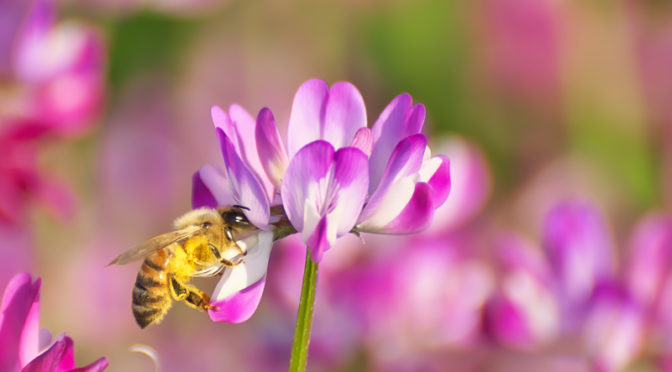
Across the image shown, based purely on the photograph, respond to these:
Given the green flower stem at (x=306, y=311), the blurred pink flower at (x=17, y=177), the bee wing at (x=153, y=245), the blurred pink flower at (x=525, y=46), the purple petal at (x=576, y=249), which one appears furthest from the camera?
the blurred pink flower at (x=525, y=46)

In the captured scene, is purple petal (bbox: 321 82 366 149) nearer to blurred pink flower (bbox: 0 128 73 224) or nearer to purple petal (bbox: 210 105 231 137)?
purple petal (bbox: 210 105 231 137)

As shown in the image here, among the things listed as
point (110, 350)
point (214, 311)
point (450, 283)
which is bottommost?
point (110, 350)

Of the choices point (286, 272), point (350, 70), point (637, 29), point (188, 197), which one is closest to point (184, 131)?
point (188, 197)

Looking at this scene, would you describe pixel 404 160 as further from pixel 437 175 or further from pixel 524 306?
pixel 524 306

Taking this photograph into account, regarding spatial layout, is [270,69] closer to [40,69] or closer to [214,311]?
[40,69]

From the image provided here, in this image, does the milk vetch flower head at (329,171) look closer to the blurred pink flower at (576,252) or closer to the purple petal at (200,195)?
the purple petal at (200,195)

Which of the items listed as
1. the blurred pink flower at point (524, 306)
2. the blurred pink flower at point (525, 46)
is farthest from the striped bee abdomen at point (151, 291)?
the blurred pink flower at point (525, 46)
